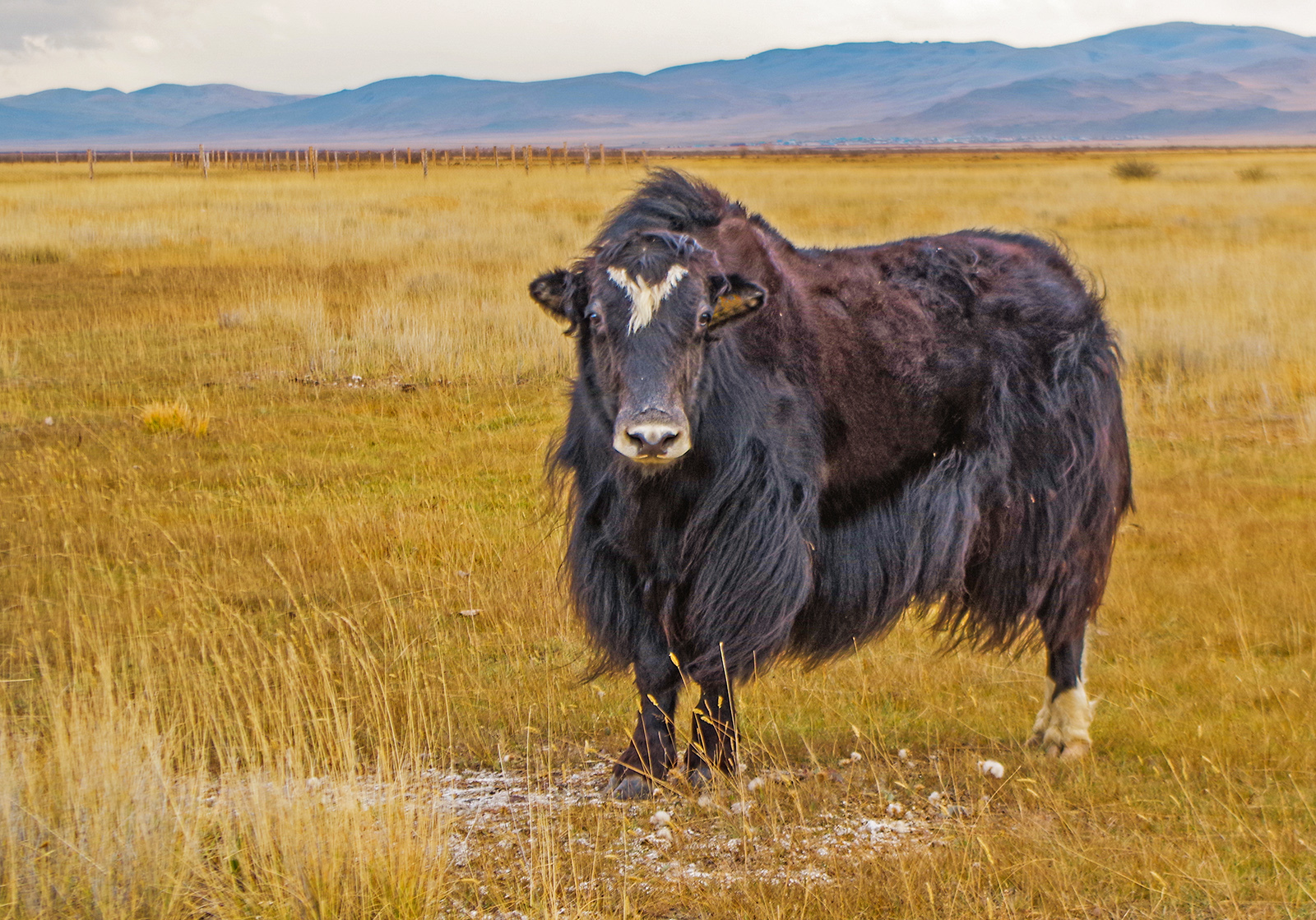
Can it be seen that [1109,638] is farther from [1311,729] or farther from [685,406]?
[685,406]

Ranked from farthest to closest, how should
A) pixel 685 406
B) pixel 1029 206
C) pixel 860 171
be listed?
pixel 860 171
pixel 1029 206
pixel 685 406

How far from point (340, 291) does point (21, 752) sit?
1607 cm

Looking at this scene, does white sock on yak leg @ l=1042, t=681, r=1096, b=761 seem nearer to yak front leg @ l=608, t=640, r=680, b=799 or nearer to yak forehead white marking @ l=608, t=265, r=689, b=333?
yak front leg @ l=608, t=640, r=680, b=799

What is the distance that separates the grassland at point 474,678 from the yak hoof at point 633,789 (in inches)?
4.0

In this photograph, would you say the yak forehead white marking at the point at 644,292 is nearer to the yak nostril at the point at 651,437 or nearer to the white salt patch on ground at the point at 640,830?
the yak nostril at the point at 651,437

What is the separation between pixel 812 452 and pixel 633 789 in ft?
4.89

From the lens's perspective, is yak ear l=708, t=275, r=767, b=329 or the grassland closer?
the grassland

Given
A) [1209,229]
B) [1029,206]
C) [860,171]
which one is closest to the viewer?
[1209,229]

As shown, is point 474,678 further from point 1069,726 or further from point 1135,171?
point 1135,171

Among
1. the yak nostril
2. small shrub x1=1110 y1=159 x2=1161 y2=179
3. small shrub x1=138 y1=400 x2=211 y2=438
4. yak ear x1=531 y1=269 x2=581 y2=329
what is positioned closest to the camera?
the yak nostril

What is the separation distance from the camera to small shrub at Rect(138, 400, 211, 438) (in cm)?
1095

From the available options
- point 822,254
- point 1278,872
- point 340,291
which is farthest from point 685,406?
point 340,291

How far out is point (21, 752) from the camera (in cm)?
402

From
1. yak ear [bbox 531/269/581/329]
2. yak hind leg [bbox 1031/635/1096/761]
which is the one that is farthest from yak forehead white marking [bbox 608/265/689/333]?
yak hind leg [bbox 1031/635/1096/761]
